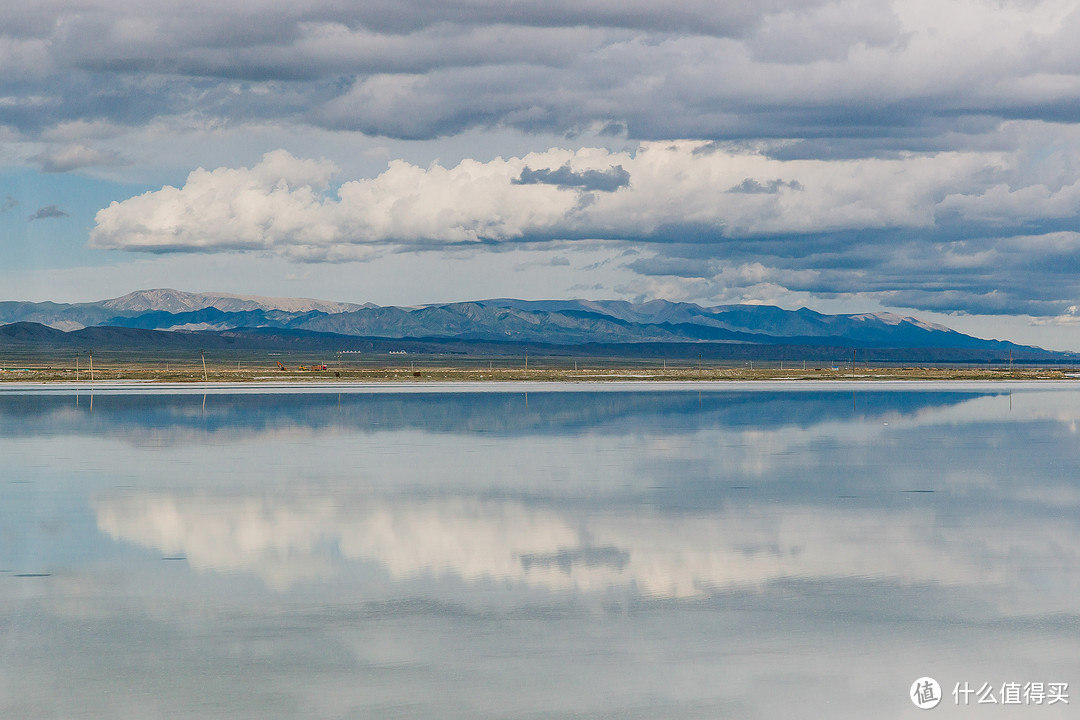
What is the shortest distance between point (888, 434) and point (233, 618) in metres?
30.0

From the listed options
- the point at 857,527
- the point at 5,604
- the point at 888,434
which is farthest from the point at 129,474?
A: the point at 888,434

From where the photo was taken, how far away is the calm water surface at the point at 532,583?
9.58 m

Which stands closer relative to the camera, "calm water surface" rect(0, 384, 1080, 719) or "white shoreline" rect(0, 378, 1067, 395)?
Result: "calm water surface" rect(0, 384, 1080, 719)

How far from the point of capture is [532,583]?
13.7 metres

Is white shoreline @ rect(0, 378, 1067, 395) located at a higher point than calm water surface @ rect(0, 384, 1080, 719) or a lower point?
lower

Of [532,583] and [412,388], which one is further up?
[532,583]

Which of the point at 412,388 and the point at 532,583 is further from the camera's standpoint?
the point at 412,388

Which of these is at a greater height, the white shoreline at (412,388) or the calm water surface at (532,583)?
the calm water surface at (532,583)

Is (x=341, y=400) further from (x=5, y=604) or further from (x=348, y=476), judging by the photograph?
(x=5, y=604)

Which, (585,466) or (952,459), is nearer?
(585,466)

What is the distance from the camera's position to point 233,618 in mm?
12000

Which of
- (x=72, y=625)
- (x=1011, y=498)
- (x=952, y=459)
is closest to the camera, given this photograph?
(x=72, y=625)

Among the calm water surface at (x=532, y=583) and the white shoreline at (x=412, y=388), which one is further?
the white shoreline at (x=412, y=388)

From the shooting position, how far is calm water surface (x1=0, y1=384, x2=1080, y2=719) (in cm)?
958
